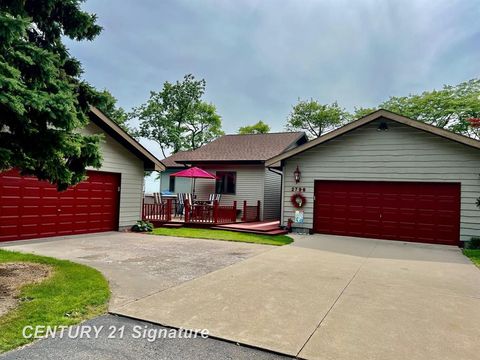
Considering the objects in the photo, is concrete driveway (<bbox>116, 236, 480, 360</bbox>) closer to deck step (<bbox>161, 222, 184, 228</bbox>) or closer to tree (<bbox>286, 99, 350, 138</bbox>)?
deck step (<bbox>161, 222, 184, 228</bbox>)

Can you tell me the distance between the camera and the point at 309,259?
776 centimetres

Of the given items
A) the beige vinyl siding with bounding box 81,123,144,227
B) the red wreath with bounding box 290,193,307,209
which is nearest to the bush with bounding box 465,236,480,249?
the red wreath with bounding box 290,193,307,209

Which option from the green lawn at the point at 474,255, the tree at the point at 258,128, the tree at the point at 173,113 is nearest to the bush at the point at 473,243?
the green lawn at the point at 474,255

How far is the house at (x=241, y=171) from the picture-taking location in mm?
16734

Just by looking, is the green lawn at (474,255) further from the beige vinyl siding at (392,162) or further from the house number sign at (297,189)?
the house number sign at (297,189)

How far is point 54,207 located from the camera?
9.75 m

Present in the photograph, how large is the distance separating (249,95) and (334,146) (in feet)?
58.3

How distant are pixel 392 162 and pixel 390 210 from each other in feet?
5.61

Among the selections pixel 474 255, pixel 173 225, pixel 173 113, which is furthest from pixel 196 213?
pixel 173 113

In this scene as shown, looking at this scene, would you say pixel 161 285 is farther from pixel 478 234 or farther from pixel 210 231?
pixel 478 234

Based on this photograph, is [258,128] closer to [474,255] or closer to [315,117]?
[315,117]

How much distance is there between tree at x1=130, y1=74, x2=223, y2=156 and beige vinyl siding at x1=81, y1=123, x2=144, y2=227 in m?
22.1

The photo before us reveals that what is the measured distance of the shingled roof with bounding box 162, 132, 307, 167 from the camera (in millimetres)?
17203

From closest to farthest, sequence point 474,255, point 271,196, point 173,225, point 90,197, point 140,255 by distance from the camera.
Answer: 1. point 140,255
2. point 474,255
3. point 90,197
4. point 173,225
5. point 271,196
